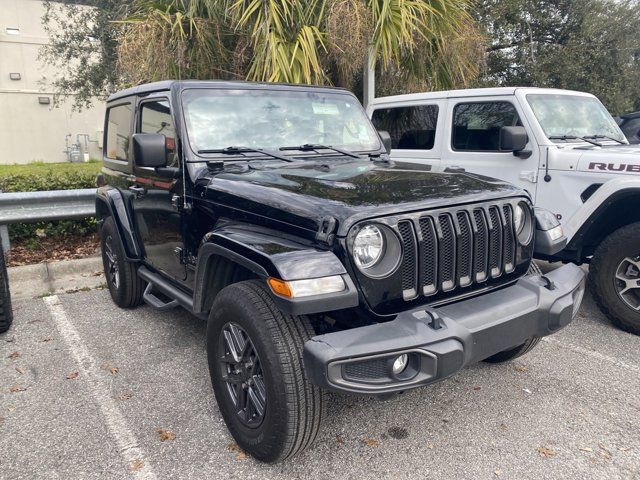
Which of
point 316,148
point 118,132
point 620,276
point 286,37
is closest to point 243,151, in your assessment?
point 316,148

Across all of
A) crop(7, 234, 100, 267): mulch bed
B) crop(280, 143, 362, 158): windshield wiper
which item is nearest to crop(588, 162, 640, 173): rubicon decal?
crop(280, 143, 362, 158): windshield wiper

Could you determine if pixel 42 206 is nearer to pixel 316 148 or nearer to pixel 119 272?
pixel 119 272

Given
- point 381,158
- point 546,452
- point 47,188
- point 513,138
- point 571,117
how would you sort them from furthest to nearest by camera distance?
point 47,188 < point 571,117 < point 513,138 < point 381,158 < point 546,452

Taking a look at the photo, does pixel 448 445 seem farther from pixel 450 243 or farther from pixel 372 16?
pixel 372 16

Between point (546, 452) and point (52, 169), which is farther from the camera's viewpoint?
point (52, 169)

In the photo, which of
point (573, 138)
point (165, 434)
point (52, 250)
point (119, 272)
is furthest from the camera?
point (52, 250)

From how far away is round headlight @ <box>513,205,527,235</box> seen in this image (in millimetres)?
2838

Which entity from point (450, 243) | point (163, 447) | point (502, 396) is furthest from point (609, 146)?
point (163, 447)

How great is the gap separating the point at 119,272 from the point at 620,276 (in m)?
4.23

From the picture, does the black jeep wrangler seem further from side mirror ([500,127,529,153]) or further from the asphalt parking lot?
side mirror ([500,127,529,153])

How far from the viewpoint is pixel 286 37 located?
22.0 ft

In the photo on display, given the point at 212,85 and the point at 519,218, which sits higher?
the point at 212,85

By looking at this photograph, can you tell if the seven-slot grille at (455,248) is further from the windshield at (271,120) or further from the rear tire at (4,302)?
the rear tire at (4,302)

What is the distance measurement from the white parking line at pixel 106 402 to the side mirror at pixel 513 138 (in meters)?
3.81
